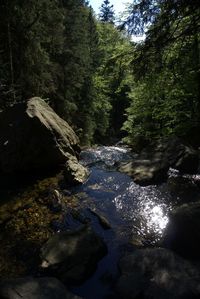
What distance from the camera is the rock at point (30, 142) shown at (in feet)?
37.5

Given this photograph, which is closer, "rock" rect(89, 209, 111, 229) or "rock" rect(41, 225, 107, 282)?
"rock" rect(41, 225, 107, 282)

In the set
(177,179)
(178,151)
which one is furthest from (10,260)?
(178,151)

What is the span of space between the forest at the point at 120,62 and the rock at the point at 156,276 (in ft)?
19.5

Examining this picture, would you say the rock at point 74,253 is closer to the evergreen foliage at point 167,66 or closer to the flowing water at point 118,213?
the flowing water at point 118,213

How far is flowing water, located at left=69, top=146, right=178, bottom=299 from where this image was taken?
6.75 metres

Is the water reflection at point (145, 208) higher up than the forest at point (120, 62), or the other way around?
the forest at point (120, 62)

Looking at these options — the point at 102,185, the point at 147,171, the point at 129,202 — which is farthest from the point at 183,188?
the point at 102,185

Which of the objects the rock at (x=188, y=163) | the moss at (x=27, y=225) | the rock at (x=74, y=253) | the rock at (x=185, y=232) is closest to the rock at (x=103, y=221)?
the moss at (x=27, y=225)

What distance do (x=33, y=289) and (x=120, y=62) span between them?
919 centimetres

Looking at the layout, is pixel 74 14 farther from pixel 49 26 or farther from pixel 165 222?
pixel 165 222

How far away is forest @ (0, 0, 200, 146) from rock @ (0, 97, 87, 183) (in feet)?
8.49

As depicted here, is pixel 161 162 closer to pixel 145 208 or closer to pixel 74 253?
pixel 145 208

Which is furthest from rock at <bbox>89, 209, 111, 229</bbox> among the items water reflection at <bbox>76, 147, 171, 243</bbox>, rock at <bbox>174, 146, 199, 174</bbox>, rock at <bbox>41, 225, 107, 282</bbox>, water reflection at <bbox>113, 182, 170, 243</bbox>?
rock at <bbox>174, 146, 199, 174</bbox>

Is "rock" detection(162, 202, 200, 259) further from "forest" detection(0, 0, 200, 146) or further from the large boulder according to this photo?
"forest" detection(0, 0, 200, 146)
